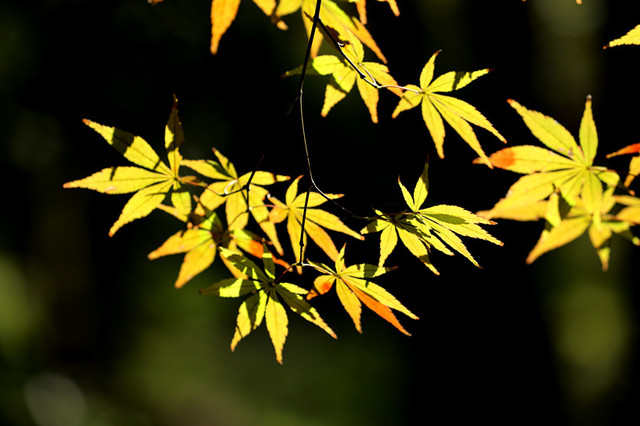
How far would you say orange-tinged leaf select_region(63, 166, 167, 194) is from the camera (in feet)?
1.88

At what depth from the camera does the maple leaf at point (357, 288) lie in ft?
2.04

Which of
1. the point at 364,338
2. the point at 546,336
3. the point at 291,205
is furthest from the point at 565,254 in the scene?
the point at 291,205

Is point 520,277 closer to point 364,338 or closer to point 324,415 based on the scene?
point 364,338

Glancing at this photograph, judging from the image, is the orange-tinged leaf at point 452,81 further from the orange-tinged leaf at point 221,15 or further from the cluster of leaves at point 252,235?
the orange-tinged leaf at point 221,15

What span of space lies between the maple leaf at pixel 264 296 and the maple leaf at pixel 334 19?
0.32 m

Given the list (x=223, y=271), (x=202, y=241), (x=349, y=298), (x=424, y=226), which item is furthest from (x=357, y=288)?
(x=223, y=271)

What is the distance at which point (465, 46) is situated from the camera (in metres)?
6.23

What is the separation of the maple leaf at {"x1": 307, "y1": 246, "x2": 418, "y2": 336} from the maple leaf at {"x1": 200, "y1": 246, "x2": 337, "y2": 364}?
3 centimetres

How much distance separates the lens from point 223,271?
19.5 ft

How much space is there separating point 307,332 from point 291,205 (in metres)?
5.72

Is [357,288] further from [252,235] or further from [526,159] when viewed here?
[526,159]

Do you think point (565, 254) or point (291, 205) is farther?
point (565, 254)

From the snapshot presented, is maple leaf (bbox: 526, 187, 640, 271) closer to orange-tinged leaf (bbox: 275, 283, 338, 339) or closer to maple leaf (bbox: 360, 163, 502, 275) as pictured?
maple leaf (bbox: 360, 163, 502, 275)

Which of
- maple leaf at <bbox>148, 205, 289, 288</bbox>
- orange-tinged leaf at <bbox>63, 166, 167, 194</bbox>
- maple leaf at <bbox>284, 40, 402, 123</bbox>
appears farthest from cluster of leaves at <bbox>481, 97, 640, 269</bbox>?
orange-tinged leaf at <bbox>63, 166, 167, 194</bbox>
